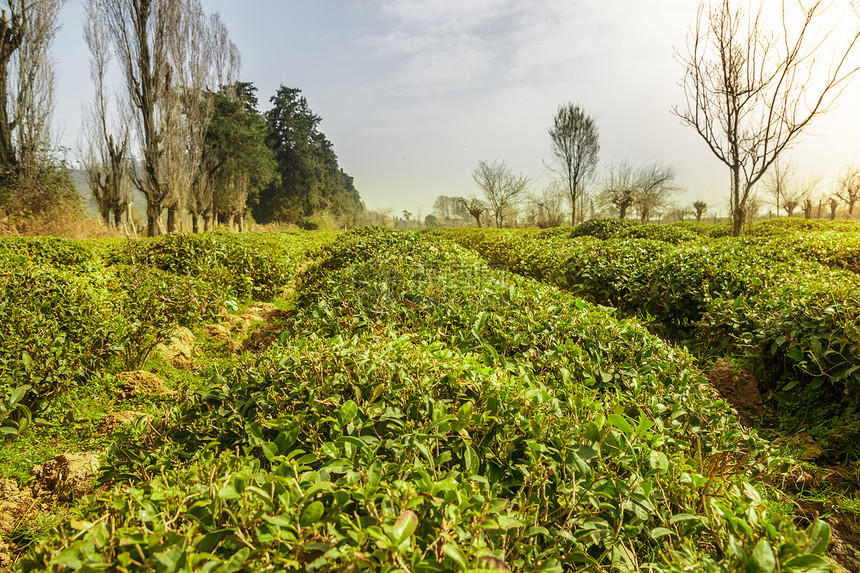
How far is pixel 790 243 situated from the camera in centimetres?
654

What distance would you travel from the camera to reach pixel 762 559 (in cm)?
Answer: 99

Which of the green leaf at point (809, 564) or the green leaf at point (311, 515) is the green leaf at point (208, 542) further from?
the green leaf at point (809, 564)

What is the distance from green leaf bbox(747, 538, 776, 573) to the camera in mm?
984

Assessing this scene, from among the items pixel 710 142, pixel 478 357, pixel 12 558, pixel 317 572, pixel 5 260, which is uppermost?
pixel 710 142

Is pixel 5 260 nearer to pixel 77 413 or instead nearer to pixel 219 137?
pixel 77 413

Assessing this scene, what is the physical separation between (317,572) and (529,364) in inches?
67.6

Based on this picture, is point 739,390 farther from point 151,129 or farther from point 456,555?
point 151,129

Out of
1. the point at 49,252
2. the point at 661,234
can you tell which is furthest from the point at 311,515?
the point at 661,234

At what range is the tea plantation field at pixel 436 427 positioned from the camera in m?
1.06

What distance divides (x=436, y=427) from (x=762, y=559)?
0.96m

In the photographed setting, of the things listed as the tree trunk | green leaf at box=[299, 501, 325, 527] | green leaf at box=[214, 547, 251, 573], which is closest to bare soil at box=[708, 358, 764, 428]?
green leaf at box=[299, 501, 325, 527]

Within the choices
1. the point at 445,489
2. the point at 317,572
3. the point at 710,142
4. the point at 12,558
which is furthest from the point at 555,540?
the point at 710,142

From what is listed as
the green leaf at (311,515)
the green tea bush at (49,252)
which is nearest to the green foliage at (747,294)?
the green leaf at (311,515)

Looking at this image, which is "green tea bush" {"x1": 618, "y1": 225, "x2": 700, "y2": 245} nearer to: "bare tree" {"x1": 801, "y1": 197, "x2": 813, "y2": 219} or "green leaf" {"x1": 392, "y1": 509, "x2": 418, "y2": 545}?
"green leaf" {"x1": 392, "y1": 509, "x2": 418, "y2": 545}
